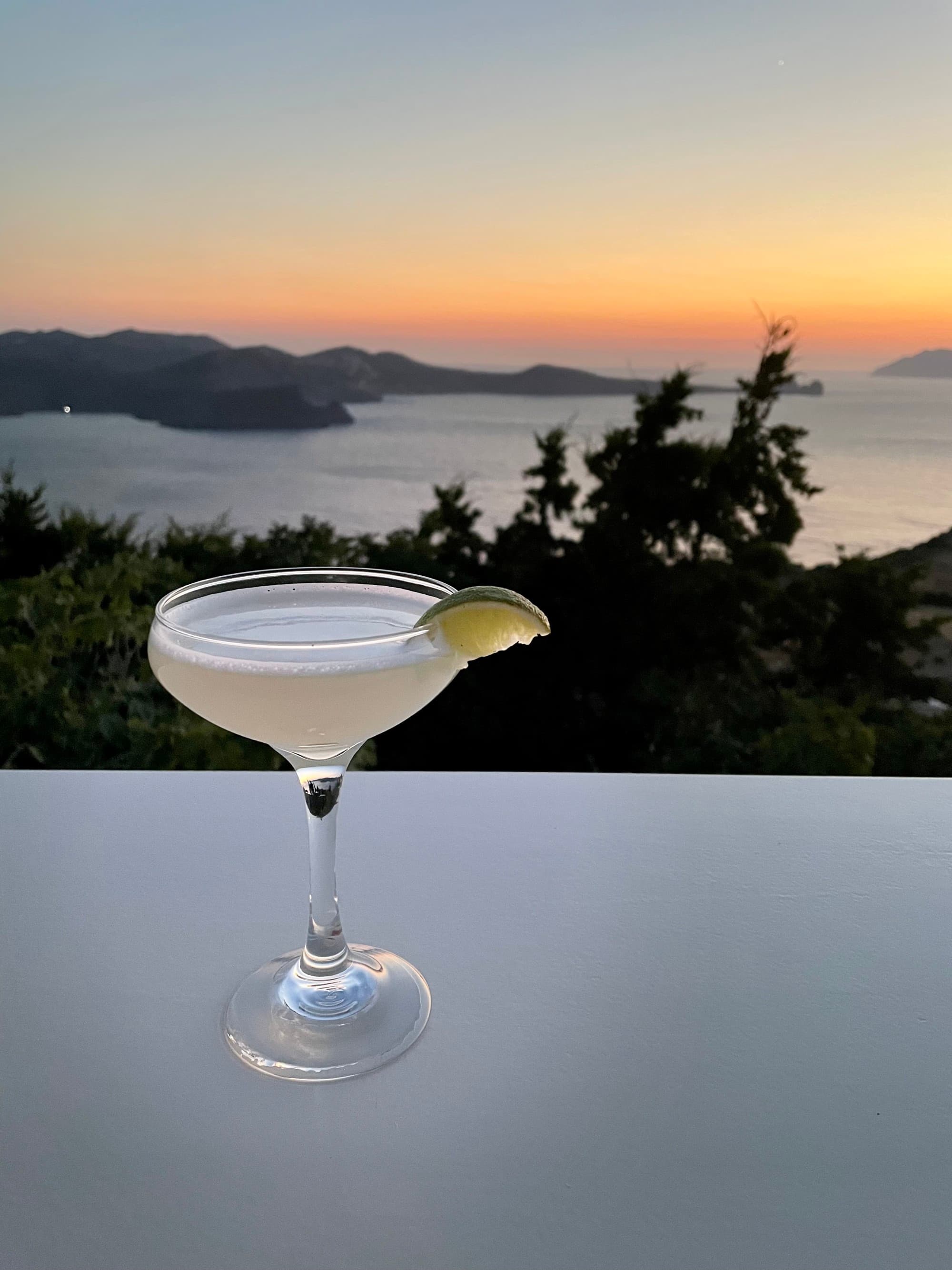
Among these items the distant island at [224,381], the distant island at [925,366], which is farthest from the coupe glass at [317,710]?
the distant island at [925,366]

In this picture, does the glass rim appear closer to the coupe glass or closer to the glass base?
the coupe glass

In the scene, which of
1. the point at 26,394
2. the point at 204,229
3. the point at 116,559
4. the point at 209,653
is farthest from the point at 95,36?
the point at 209,653

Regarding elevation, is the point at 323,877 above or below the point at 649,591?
above

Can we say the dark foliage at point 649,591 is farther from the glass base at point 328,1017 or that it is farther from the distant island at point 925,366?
the glass base at point 328,1017

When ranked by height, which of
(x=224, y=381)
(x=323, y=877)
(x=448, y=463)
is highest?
(x=224, y=381)

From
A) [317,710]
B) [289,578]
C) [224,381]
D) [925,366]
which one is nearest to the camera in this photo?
[317,710]

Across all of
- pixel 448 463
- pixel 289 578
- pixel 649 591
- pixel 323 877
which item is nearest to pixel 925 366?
pixel 649 591

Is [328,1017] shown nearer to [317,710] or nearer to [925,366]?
[317,710]

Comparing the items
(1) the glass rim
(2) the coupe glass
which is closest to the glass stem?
(2) the coupe glass
